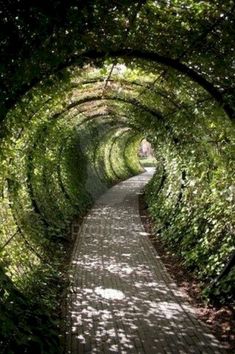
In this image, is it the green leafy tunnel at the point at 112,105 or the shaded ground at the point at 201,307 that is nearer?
the green leafy tunnel at the point at 112,105

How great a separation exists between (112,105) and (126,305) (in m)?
9.40

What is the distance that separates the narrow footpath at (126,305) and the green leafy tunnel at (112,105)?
45 cm

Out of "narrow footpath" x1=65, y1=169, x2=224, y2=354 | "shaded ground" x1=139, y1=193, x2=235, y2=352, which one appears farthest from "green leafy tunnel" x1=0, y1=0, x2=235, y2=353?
"narrow footpath" x1=65, y1=169, x2=224, y2=354

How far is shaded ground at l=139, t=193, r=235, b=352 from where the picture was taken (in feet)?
20.9

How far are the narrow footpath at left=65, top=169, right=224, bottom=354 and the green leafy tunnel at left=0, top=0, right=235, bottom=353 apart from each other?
1.49 feet

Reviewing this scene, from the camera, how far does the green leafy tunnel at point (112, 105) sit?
5.10m

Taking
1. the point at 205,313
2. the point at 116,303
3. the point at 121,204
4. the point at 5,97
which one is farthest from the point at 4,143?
the point at 121,204

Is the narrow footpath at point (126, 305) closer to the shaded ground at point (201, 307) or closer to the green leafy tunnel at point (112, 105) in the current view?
the shaded ground at point (201, 307)

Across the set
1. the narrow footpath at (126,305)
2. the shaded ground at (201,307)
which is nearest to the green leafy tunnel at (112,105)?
the shaded ground at (201,307)

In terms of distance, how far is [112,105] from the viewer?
1568 centimetres

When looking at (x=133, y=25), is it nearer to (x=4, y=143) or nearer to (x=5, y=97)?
(x=5, y=97)

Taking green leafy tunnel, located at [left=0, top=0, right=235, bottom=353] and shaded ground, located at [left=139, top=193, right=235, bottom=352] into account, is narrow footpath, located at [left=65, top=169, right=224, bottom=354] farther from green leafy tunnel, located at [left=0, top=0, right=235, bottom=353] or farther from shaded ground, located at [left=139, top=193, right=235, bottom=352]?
green leafy tunnel, located at [left=0, top=0, right=235, bottom=353]

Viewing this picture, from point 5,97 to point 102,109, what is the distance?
11486 mm

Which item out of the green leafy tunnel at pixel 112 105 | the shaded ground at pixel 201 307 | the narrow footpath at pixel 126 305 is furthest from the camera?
the shaded ground at pixel 201 307
